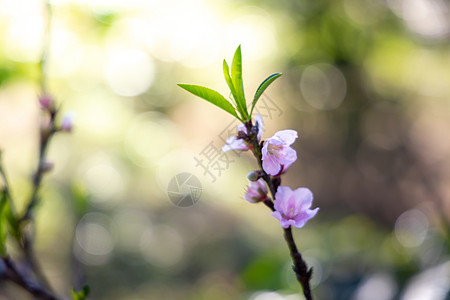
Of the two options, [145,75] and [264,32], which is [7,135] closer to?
[145,75]

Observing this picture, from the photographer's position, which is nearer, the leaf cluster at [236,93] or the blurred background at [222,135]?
the leaf cluster at [236,93]

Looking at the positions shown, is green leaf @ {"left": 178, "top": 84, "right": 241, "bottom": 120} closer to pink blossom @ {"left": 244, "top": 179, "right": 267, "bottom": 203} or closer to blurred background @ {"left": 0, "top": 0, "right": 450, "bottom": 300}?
pink blossom @ {"left": 244, "top": 179, "right": 267, "bottom": 203}

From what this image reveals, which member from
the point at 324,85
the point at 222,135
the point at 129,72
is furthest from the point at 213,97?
the point at 324,85

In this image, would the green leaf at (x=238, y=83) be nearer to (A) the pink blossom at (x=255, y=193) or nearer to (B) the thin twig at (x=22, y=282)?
(A) the pink blossom at (x=255, y=193)

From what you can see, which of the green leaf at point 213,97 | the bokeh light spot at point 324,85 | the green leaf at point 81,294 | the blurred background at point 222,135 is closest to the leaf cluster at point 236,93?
the green leaf at point 213,97

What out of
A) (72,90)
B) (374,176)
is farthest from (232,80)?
(374,176)

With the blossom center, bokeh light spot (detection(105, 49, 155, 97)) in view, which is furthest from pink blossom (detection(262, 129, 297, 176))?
bokeh light spot (detection(105, 49, 155, 97))

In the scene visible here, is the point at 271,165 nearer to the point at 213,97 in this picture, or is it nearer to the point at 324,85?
the point at 213,97
